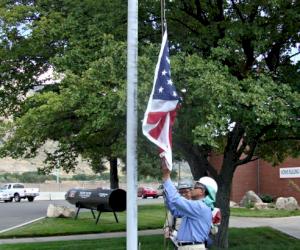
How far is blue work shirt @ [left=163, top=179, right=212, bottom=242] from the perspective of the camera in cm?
666

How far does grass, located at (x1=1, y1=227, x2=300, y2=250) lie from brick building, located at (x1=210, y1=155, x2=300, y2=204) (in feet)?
64.9

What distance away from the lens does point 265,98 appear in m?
11.0

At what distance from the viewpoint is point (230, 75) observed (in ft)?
39.4

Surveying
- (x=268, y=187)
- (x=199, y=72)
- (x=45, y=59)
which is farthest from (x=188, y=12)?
(x=268, y=187)

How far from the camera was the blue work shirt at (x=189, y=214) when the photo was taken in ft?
21.9

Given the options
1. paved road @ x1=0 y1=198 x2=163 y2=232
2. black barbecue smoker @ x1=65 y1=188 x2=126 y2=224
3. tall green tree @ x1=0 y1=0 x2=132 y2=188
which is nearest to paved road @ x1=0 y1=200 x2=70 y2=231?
paved road @ x1=0 y1=198 x2=163 y2=232

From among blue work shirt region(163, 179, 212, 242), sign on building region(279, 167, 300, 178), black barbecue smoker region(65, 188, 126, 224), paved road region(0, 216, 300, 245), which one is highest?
blue work shirt region(163, 179, 212, 242)

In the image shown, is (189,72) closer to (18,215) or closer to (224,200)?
(224,200)

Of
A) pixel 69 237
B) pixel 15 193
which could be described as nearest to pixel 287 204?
pixel 69 237

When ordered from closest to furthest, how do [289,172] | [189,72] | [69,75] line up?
[189,72]
[69,75]
[289,172]

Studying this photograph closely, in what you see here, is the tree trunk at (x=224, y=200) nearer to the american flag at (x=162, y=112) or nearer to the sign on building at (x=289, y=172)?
the american flag at (x=162, y=112)

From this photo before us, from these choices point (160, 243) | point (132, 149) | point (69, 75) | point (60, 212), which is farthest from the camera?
point (60, 212)

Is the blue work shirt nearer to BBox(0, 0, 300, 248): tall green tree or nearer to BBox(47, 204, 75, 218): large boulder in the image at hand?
BBox(0, 0, 300, 248): tall green tree

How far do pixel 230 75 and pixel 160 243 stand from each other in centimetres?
606
